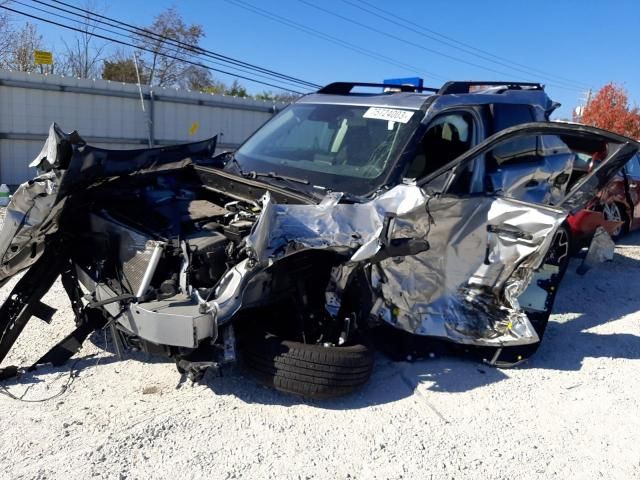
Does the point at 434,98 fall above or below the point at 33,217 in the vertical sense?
above

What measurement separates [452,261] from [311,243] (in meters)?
1.40

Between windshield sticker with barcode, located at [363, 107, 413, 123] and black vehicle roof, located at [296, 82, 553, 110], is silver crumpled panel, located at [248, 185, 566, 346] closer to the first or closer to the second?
windshield sticker with barcode, located at [363, 107, 413, 123]

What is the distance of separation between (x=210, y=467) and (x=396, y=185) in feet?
7.06

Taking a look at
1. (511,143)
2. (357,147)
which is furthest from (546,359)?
(357,147)

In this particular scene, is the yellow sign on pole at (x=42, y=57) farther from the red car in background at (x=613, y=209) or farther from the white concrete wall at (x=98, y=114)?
the red car in background at (x=613, y=209)

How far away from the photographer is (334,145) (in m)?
4.33

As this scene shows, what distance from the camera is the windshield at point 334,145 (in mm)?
3895

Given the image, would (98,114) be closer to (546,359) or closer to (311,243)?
(311,243)

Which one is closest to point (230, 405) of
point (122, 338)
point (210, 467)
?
point (210, 467)

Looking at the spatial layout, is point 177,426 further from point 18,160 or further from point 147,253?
point 18,160

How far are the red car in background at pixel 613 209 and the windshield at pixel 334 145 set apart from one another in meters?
2.08

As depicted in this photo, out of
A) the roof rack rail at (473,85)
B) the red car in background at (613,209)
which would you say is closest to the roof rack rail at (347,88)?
the roof rack rail at (473,85)

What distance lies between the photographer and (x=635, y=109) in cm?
2972

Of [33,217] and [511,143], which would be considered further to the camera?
[511,143]
